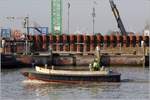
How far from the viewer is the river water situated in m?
40.7

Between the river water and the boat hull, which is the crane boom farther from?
the boat hull

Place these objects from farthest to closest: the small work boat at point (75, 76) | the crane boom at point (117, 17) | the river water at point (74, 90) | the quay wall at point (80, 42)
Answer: the crane boom at point (117, 17), the quay wall at point (80, 42), the small work boat at point (75, 76), the river water at point (74, 90)

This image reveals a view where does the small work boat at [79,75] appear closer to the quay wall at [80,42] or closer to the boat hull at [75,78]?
the boat hull at [75,78]

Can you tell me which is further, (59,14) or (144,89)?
(59,14)

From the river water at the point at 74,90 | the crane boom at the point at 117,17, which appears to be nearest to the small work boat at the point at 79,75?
the river water at the point at 74,90

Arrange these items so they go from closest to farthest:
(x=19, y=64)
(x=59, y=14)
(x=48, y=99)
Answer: (x=48, y=99) → (x=19, y=64) → (x=59, y=14)

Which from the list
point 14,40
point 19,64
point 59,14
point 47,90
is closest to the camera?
point 47,90

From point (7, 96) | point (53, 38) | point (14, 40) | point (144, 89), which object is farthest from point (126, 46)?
point (7, 96)

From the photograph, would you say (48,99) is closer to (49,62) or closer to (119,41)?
(49,62)

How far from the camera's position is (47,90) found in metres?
45.4

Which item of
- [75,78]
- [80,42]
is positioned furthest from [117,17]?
[75,78]

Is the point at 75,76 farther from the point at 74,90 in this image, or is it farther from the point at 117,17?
the point at 117,17

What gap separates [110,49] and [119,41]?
5.68 metres

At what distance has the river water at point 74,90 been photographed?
4072cm
